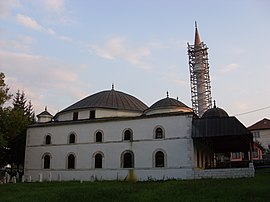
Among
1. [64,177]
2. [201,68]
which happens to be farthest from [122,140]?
[201,68]

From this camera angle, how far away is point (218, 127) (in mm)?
24719

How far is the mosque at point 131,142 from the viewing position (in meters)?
24.9

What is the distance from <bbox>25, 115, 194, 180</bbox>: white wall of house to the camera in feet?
83.3

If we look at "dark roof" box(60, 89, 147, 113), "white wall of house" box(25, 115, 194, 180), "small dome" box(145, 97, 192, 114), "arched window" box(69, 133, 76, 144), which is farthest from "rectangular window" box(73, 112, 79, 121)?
"small dome" box(145, 97, 192, 114)

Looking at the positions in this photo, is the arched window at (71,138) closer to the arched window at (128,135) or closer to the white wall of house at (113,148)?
the white wall of house at (113,148)

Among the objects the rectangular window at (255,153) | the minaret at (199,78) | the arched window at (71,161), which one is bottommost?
the arched window at (71,161)

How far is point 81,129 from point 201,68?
24.5 metres

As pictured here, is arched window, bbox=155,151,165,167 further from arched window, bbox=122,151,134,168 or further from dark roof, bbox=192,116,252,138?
dark roof, bbox=192,116,252,138

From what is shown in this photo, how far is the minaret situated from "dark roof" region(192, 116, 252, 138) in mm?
20169

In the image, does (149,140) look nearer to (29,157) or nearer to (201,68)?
(29,157)

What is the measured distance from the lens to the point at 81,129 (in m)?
29.4

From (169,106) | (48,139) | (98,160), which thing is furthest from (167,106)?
(48,139)

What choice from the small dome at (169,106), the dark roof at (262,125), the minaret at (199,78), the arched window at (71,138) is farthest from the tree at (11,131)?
the dark roof at (262,125)

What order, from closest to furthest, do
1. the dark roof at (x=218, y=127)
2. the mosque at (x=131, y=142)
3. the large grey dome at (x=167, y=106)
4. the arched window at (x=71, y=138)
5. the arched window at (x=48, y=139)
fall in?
the dark roof at (x=218, y=127), the mosque at (x=131, y=142), the large grey dome at (x=167, y=106), the arched window at (x=71, y=138), the arched window at (x=48, y=139)
